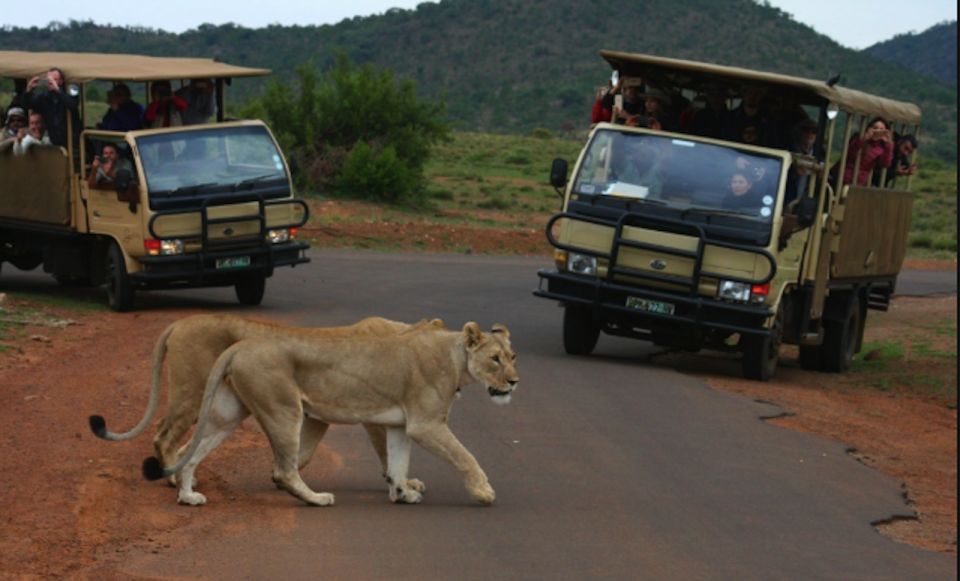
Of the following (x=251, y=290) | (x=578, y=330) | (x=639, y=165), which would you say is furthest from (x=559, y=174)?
(x=251, y=290)

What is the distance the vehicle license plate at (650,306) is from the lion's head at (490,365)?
6349mm

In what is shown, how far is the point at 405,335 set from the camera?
30.7ft

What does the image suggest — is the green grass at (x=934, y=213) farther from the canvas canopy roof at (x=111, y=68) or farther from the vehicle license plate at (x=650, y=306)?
the vehicle license plate at (x=650, y=306)

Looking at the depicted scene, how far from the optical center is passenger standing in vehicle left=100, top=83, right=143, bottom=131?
1855 centimetres

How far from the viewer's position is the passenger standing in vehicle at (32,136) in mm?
18297

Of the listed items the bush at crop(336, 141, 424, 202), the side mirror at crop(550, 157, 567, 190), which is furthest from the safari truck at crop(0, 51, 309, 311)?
the bush at crop(336, 141, 424, 202)

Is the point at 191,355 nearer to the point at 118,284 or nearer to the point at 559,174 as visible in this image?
the point at 559,174

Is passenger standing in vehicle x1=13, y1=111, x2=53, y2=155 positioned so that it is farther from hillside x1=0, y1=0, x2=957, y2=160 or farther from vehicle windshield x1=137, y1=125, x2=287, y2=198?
hillside x1=0, y1=0, x2=957, y2=160

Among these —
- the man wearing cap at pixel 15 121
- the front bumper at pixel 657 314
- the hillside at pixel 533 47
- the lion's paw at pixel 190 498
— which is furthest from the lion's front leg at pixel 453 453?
the hillside at pixel 533 47

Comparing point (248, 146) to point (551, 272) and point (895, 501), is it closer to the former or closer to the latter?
point (551, 272)

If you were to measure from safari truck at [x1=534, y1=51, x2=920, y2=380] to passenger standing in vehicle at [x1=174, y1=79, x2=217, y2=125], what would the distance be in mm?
5208

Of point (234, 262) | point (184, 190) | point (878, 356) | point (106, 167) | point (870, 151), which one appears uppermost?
point (870, 151)

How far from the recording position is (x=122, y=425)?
11.2 m

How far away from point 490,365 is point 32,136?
10.7 metres
